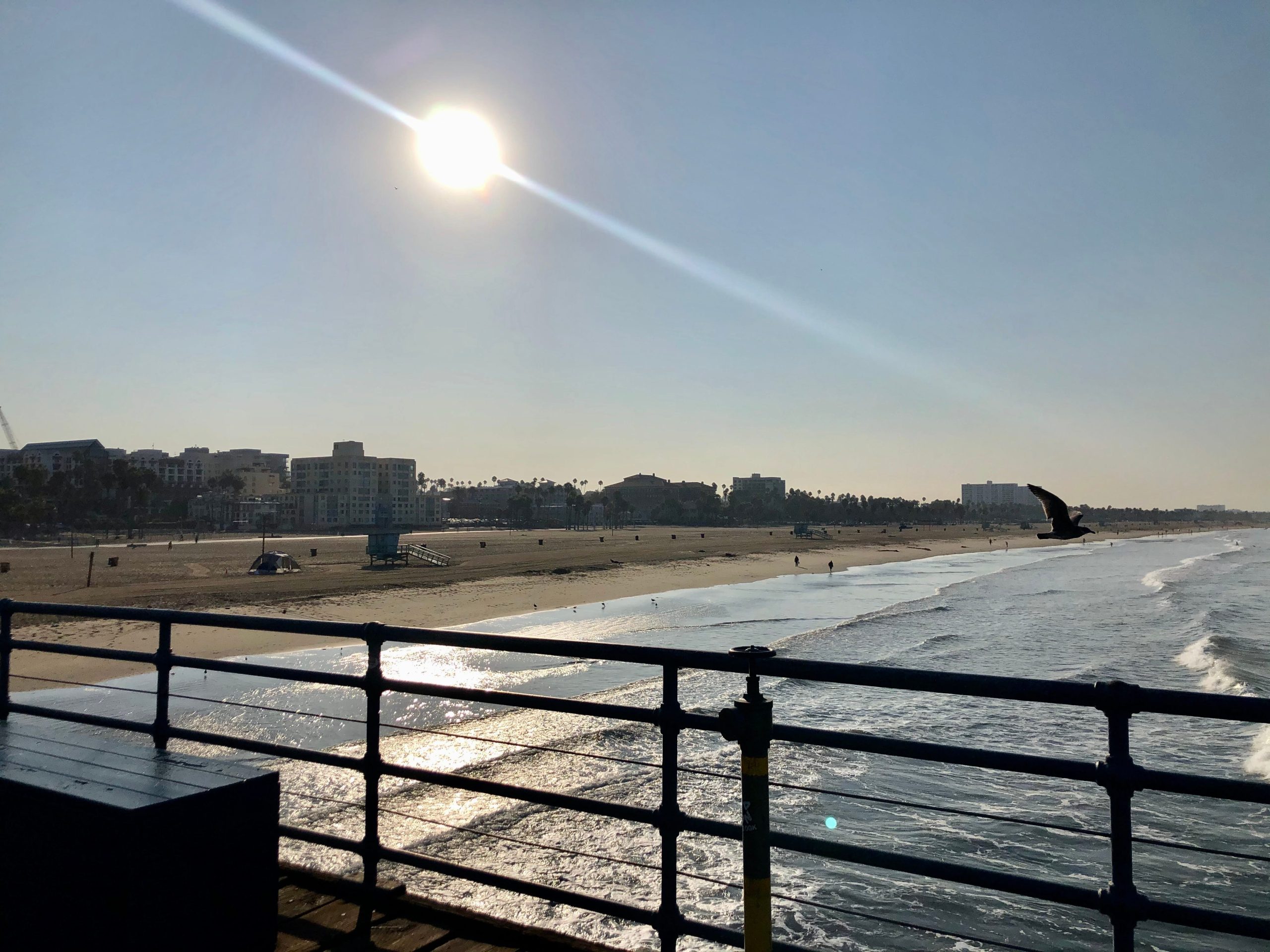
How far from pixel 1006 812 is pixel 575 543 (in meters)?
88.0

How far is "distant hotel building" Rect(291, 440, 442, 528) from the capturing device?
180m

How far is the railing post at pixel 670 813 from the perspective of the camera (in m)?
3.12

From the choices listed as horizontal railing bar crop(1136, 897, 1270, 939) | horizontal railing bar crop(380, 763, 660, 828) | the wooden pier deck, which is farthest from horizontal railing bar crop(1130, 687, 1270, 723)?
the wooden pier deck

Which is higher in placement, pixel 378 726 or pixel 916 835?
pixel 378 726

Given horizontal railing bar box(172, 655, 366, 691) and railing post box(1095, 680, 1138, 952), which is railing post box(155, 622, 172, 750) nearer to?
horizontal railing bar box(172, 655, 366, 691)

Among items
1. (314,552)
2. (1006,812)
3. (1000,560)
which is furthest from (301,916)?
(1000,560)

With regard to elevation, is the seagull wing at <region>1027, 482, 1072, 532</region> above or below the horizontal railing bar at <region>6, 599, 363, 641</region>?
above

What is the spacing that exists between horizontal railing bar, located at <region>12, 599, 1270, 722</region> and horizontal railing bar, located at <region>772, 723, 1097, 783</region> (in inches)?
7.0

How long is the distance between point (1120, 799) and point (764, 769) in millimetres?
1051

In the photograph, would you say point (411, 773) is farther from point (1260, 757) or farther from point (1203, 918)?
point (1260, 757)

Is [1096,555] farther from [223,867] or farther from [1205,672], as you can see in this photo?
[223,867]

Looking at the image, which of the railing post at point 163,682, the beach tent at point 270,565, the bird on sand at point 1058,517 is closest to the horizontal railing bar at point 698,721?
the railing post at point 163,682

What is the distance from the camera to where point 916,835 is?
9969 mm

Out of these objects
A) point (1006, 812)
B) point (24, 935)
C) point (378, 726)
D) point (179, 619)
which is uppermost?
point (179, 619)
